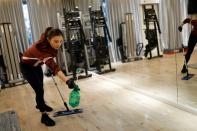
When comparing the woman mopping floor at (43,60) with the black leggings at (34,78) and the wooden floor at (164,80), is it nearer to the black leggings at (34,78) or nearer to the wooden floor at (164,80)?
the black leggings at (34,78)

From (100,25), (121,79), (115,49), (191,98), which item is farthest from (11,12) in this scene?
(191,98)

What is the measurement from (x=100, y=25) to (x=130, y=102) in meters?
2.53

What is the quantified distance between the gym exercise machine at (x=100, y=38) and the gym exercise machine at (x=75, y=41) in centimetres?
27

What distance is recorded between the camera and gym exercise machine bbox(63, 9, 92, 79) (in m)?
5.68

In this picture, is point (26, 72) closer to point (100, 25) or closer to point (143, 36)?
point (143, 36)

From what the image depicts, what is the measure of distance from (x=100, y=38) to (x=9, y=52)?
214 centimetres

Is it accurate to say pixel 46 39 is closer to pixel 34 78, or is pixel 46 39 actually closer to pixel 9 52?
pixel 34 78

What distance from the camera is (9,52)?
5773 millimetres

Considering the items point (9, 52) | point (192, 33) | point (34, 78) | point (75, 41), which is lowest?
point (34, 78)

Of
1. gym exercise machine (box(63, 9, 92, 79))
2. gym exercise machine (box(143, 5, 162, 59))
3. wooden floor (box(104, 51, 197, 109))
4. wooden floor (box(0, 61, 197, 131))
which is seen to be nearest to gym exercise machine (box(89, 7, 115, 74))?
gym exercise machine (box(63, 9, 92, 79))

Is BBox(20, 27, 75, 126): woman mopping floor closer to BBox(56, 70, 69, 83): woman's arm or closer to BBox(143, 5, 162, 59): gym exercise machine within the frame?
BBox(56, 70, 69, 83): woman's arm

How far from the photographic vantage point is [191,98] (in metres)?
2.91

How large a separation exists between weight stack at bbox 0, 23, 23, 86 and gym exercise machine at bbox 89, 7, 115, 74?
73.4 inches

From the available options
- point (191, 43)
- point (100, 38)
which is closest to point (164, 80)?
point (191, 43)
